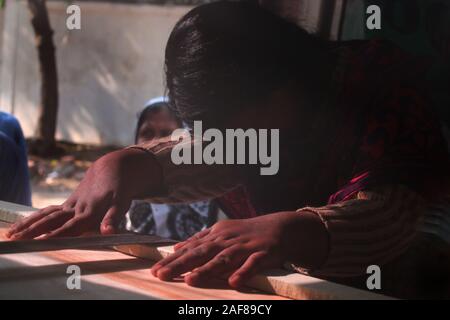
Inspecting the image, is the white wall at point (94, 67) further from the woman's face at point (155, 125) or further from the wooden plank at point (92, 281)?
the wooden plank at point (92, 281)

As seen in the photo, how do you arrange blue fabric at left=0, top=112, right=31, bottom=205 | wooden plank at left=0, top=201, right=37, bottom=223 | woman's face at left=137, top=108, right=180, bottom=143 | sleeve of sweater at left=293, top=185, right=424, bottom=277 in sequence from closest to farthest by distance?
sleeve of sweater at left=293, top=185, right=424, bottom=277
wooden plank at left=0, top=201, right=37, bottom=223
blue fabric at left=0, top=112, right=31, bottom=205
woman's face at left=137, top=108, right=180, bottom=143

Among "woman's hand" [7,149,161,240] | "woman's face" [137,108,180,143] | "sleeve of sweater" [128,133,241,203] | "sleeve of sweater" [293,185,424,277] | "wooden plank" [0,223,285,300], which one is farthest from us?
"woman's face" [137,108,180,143]

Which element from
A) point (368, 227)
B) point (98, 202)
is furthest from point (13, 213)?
point (368, 227)

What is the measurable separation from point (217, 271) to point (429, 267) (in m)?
0.75

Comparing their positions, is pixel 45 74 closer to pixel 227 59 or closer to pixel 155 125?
pixel 155 125

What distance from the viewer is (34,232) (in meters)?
1.42

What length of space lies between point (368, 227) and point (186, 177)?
20.9 inches

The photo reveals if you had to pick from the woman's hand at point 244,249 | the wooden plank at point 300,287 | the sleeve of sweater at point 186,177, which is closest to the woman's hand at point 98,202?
the sleeve of sweater at point 186,177

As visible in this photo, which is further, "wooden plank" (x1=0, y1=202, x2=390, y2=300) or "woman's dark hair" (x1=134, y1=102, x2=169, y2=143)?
"woman's dark hair" (x1=134, y1=102, x2=169, y2=143)

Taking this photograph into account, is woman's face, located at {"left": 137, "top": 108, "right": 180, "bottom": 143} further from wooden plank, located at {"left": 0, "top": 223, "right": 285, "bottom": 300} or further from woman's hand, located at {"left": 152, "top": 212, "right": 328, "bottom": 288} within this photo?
woman's hand, located at {"left": 152, "top": 212, "right": 328, "bottom": 288}

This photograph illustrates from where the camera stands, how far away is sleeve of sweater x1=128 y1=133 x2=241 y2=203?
5.52 ft

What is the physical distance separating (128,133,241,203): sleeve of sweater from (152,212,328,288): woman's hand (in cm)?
48

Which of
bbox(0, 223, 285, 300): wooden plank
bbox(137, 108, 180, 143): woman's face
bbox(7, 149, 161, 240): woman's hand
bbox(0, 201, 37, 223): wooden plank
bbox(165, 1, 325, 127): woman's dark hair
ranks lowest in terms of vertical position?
bbox(0, 223, 285, 300): wooden plank

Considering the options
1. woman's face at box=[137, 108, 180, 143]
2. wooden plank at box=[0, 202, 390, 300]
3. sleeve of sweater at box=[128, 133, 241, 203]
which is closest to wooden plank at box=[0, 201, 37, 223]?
sleeve of sweater at box=[128, 133, 241, 203]
